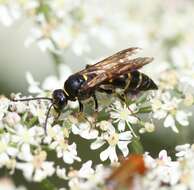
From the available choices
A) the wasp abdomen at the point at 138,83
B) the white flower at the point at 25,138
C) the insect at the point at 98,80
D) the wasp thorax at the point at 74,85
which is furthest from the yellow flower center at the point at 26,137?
the wasp abdomen at the point at 138,83

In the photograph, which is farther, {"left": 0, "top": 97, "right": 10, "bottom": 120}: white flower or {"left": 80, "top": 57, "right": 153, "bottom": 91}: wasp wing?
{"left": 80, "top": 57, "right": 153, "bottom": 91}: wasp wing

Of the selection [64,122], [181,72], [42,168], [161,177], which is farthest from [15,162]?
[181,72]

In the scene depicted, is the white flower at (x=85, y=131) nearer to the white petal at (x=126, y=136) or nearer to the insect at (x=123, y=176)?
the white petal at (x=126, y=136)

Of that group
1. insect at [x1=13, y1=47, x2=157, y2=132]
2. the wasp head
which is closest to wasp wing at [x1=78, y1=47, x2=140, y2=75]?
insect at [x1=13, y1=47, x2=157, y2=132]

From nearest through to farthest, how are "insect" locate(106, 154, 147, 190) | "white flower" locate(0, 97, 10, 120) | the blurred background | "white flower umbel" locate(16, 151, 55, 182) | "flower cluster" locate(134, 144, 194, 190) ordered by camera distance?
"insect" locate(106, 154, 147, 190)
"flower cluster" locate(134, 144, 194, 190)
"white flower umbel" locate(16, 151, 55, 182)
"white flower" locate(0, 97, 10, 120)
the blurred background

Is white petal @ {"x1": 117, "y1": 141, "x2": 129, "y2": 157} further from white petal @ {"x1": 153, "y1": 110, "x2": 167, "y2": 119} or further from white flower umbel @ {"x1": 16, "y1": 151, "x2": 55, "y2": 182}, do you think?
white flower umbel @ {"x1": 16, "y1": 151, "x2": 55, "y2": 182}

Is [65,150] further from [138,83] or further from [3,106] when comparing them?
[138,83]

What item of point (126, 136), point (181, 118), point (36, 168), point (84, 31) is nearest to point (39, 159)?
point (36, 168)
